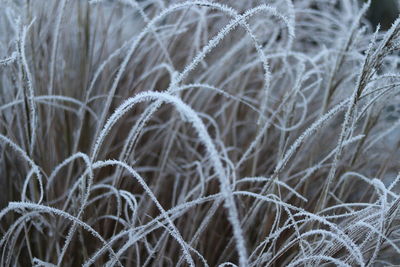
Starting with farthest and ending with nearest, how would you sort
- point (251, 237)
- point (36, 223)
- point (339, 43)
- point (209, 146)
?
point (339, 43), point (251, 237), point (36, 223), point (209, 146)

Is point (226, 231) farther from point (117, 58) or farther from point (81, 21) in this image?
point (81, 21)

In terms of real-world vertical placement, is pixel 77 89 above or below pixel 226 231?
above

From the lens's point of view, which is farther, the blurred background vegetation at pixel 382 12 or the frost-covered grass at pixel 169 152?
the blurred background vegetation at pixel 382 12

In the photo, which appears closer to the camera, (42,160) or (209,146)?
(209,146)

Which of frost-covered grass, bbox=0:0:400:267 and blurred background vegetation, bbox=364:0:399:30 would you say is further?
blurred background vegetation, bbox=364:0:399:30

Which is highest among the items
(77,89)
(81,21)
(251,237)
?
(81,21)

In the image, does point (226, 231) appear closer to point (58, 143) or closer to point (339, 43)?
point (58, 143)

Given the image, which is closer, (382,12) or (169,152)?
(169,152)

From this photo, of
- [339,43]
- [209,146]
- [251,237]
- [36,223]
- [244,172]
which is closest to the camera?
[209,146]

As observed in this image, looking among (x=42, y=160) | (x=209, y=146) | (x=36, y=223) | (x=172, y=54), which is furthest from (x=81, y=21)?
(x=209, y=146)

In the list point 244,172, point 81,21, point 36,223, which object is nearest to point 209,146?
point 36,223
